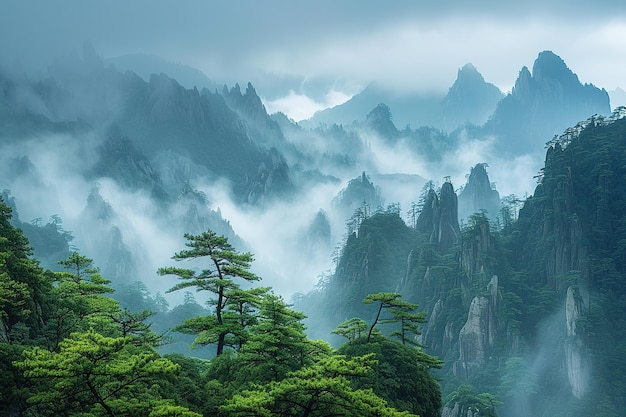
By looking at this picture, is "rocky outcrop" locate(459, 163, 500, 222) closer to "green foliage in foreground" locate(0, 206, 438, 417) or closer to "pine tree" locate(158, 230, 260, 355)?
"green foliage in foreground" locate(0, 206, 438, 417)

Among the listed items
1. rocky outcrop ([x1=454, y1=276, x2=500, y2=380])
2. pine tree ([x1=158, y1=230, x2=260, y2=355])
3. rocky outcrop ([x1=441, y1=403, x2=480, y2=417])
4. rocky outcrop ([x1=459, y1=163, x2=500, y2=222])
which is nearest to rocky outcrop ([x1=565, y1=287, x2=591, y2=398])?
rocky outcrop ([x1=454, y1=276, x2=500, y2=380])

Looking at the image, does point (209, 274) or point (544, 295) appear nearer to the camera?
point (209, 274)

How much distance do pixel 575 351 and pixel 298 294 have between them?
73.4 metres

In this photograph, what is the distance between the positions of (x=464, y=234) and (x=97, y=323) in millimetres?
66058

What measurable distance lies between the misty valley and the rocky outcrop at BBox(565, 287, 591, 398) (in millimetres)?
203

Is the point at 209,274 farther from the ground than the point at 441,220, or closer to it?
closer to it

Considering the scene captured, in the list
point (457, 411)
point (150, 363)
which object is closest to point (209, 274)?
point (150, 363)

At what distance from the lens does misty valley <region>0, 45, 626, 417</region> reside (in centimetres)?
1692

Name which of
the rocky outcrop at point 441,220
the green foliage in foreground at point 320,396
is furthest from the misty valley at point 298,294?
the rocky outcrop at point 441,220

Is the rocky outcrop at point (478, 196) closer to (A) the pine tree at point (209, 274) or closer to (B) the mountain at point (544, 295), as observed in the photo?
(B) the mountain at point (544, 295)

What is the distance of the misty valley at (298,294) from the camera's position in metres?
16.9

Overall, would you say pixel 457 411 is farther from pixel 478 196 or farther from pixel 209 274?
pixel 478 196

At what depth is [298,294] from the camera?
422 feet

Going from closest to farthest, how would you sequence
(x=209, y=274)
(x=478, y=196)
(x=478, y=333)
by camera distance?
(x=209, y=274), (x=478, y=333), (x=478, y=196)
